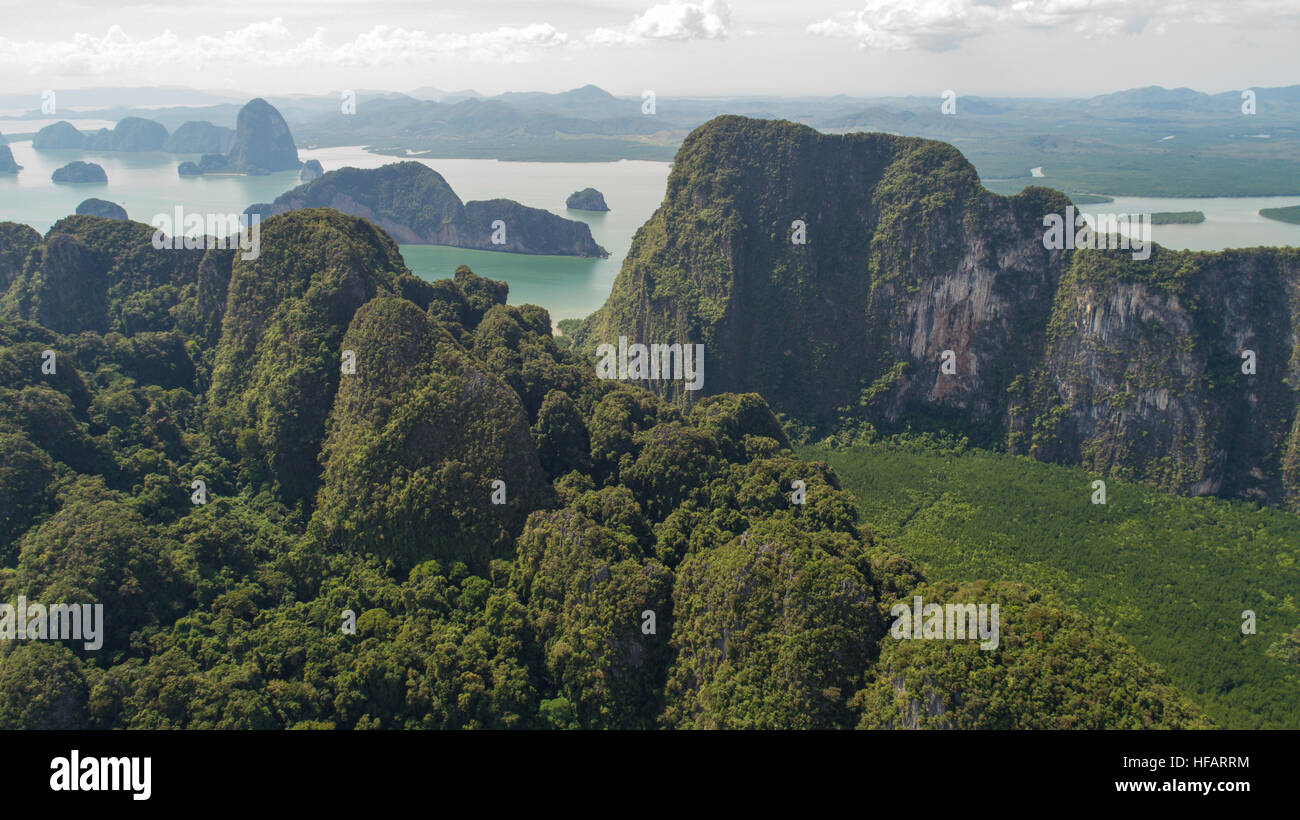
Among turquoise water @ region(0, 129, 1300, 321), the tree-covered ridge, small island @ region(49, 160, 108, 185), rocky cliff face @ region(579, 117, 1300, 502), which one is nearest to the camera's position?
the tree-covered ridge

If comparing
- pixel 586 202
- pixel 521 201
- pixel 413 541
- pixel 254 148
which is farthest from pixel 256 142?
pixel 413 541

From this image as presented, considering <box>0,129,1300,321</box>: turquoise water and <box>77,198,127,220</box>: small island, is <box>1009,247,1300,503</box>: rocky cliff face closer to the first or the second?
<box>0,129,1300,321</box>: turquoise water

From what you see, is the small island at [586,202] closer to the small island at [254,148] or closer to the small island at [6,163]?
the small island at [254,148]

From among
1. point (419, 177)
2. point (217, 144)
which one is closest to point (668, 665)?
point (419, 177)

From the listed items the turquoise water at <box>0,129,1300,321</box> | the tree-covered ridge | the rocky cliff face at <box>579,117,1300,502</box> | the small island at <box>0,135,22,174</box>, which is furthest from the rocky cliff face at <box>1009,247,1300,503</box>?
the small island at <box>0,135,22,174</box>

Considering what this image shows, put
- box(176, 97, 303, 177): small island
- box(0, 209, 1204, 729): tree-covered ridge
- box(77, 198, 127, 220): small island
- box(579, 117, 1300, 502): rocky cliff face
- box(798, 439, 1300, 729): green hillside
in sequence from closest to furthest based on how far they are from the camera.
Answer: box(0, 209, 1204, 729): tree-covered ridge
box(798, 439, 1300, 729): green hillside
box(579, 117, 1300, 502): rocky cliff face
box(77, 198, 127, 220): small island
box(176, 97, 303, 177): small island

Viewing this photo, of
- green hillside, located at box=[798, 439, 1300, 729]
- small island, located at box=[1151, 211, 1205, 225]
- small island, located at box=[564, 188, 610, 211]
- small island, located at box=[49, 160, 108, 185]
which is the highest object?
small island, located at box=[49, 160, 108, 185]

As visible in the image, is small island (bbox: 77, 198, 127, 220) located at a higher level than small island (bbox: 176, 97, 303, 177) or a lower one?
lower

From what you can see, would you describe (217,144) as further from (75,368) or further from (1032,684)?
(1032,684)
